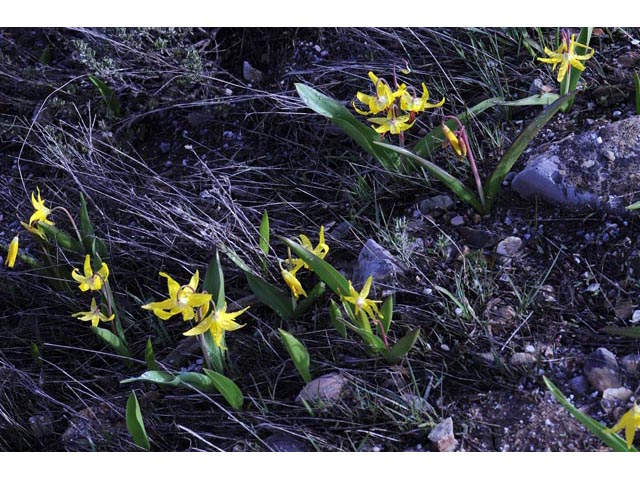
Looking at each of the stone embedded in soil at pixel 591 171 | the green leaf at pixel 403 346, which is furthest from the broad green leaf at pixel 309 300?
the stone embedded in soil at pixel 591 171

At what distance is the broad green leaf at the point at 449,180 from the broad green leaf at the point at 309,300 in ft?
1.45

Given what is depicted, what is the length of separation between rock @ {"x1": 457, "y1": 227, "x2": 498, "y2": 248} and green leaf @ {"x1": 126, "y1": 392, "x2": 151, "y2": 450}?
105cm

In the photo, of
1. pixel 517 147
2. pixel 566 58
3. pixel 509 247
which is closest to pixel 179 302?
pixel 509 247

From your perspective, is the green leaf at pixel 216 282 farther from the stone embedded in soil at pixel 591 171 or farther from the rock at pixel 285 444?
the stone embedded in soil at pixel 591 171

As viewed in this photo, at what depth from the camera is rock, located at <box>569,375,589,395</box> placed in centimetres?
216

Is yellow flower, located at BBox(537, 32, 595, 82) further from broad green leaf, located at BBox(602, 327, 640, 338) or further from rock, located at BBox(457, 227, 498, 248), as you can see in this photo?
broad green leaf, located at BBox(602, 327, 640, 338)

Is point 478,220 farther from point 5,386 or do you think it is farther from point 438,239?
point 5,386

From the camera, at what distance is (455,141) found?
2.35 m

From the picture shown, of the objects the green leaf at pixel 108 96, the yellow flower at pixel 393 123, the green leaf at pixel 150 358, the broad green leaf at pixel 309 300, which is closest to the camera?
the green leaf at pixel 150 358

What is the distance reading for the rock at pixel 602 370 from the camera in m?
2.15

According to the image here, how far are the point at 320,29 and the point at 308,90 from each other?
0.63 metres

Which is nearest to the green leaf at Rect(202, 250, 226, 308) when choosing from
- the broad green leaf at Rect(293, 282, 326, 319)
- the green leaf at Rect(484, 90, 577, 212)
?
the broad green leaf at Rect(293, 282, 326, 319)

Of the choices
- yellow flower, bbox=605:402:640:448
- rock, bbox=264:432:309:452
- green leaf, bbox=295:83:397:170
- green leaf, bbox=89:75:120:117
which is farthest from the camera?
green leaf, bbox=89:75:120:117
